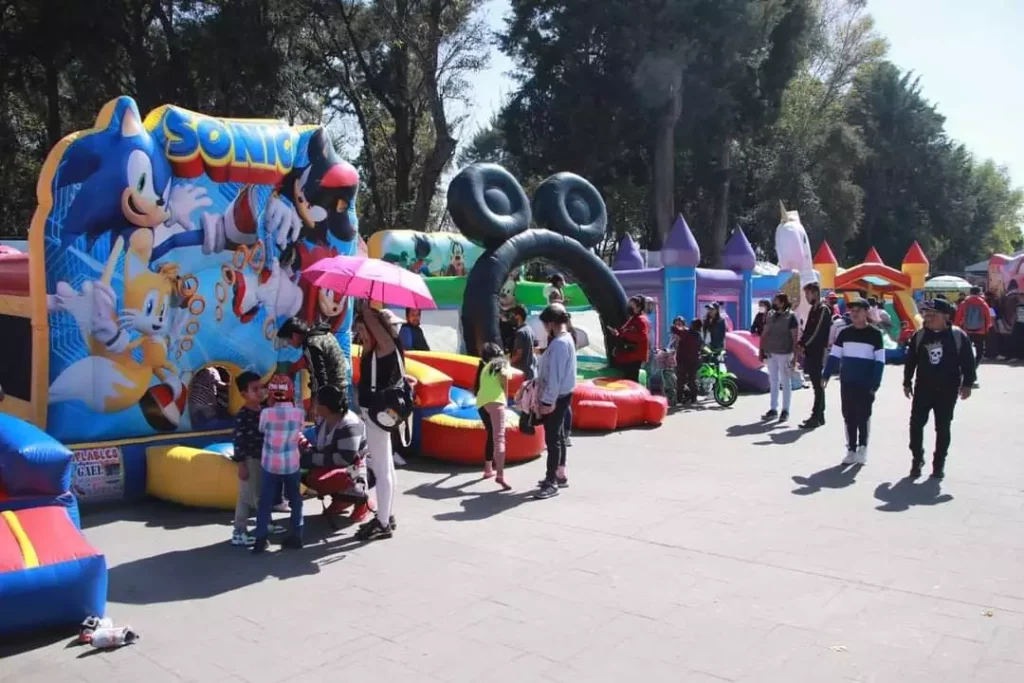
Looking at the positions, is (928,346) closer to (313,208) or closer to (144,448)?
(313,208)

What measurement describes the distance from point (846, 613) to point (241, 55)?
22609mm

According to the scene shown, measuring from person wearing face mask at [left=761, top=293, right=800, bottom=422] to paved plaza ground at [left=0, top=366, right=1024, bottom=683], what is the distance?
2.81m

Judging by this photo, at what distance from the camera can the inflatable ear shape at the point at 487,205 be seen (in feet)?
36.4

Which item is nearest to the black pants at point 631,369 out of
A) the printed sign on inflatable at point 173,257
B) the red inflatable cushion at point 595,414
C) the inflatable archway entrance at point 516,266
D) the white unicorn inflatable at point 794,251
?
the inflatable archway entrance at point 516,266

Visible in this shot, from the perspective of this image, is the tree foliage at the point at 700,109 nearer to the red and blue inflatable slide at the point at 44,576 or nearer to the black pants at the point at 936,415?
the black pants at the point at 936,415

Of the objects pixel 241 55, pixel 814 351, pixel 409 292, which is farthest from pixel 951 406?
pixel 241 55

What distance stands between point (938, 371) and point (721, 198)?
24.4 m

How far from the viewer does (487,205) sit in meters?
11.3

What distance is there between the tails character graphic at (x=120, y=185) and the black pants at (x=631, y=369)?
6.68 m

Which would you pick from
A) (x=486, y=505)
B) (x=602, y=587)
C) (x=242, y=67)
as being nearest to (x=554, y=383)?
(x=486, y=505)

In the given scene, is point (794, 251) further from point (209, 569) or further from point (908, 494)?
point (209, 569)

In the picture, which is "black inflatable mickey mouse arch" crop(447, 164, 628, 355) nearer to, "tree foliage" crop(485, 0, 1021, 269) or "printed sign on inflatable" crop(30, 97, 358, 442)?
"printed sign on inflatable" crop(30, 97, 358, 442)

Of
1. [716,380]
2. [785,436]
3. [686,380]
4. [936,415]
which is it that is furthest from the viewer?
[716,380]

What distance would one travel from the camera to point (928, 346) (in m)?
7.32
